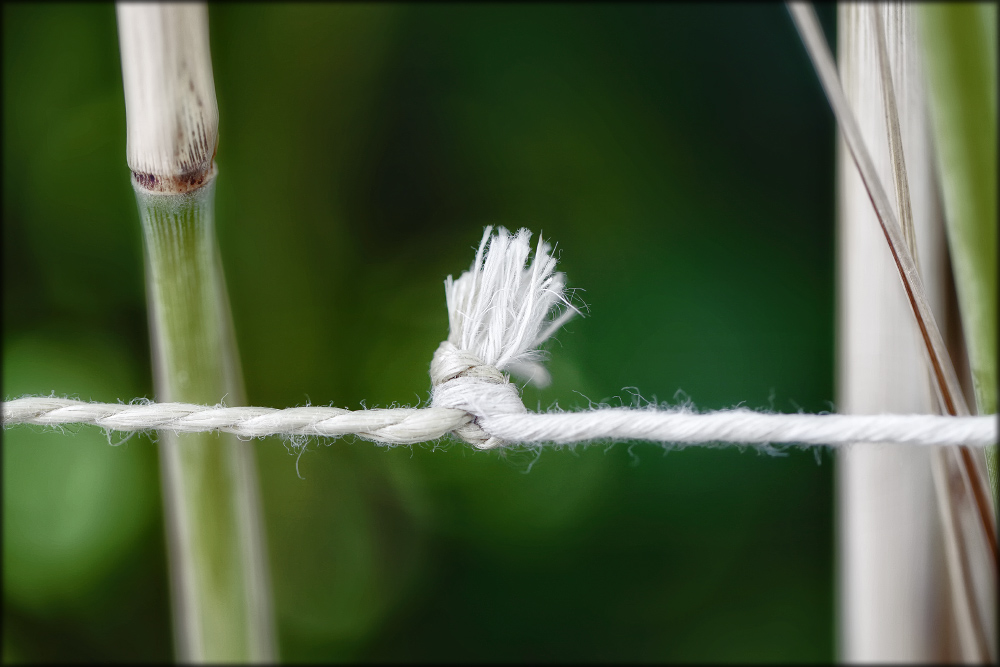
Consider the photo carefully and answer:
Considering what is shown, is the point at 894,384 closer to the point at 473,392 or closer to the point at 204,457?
the point at 473,392

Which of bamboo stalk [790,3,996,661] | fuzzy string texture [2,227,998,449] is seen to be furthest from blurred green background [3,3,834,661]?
fuzzy string texture [2,227,998,449]

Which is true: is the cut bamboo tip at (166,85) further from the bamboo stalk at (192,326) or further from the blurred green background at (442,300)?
the blurred green background at (442,300)

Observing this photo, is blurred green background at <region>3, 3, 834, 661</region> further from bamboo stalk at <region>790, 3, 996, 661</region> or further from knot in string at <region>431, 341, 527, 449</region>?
knot in string at <region>431, 341, 527, 449</region>

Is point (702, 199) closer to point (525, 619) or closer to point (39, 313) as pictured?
point (525, 619)

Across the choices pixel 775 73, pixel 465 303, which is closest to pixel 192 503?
pixel 465 303

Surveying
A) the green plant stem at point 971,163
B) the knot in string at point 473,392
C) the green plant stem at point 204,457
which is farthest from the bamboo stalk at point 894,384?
the green plant stem at point 204,457

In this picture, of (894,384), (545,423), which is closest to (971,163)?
(894,384)

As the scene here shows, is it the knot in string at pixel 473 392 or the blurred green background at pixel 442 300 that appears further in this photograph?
the blurred green background at pixel 442 300
